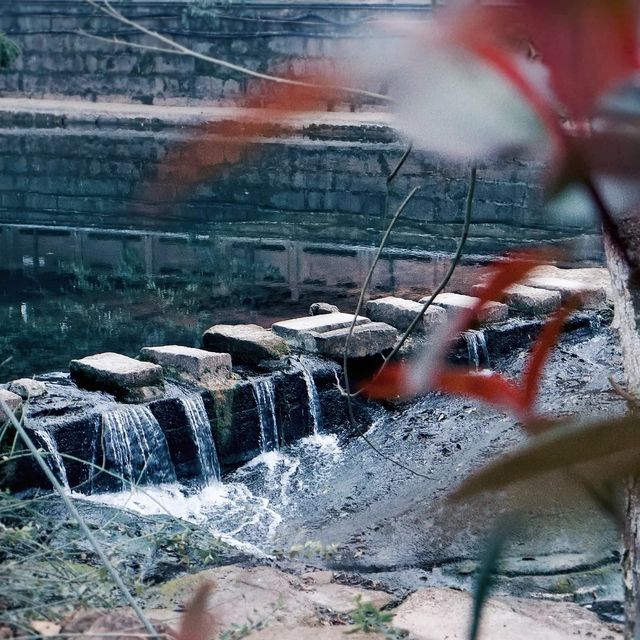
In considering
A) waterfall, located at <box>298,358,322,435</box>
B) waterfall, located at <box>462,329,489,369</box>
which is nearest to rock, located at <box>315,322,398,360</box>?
waterfall, located at <box>298,358,322,435</box>

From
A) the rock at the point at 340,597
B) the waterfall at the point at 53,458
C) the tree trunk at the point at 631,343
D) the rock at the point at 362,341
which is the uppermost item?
the tree trunk at the point at 631,343

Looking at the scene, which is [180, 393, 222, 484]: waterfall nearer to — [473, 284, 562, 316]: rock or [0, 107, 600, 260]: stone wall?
[473, 284, 562, 316]: rock

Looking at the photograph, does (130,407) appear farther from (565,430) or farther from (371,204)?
(371,204)

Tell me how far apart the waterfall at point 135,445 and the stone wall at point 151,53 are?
1799 cm

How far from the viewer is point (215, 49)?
22.6 meters

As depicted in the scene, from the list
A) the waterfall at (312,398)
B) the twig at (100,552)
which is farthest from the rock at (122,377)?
the twig at (100,552)

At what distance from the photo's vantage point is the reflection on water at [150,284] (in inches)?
251

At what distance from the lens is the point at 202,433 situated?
414 centimetres

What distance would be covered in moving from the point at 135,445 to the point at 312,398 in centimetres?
95

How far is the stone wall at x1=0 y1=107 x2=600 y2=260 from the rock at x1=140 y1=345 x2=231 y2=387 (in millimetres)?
2869

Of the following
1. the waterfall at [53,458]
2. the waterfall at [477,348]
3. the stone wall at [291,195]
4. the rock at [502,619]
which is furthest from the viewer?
the stone wall at [291,195]

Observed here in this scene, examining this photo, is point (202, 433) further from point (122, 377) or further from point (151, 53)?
point (151, 53)

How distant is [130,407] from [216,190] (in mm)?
8553

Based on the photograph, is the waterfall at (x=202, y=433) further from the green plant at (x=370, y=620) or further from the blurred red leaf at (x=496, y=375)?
the blurred red leaf at (x=496, y=375)
